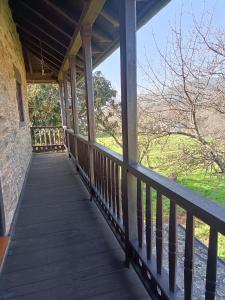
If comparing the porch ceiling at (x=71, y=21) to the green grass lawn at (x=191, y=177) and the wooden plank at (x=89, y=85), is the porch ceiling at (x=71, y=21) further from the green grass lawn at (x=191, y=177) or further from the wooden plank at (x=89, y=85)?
the green grass lawn at (x=191, y=177)

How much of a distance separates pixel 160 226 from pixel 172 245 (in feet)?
0.59

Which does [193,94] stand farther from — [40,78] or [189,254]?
[40,78]

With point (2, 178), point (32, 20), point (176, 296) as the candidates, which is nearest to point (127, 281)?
point (176, 296)

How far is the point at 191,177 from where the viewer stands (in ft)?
19.4

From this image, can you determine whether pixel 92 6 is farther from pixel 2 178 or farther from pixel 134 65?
pixel 2 178

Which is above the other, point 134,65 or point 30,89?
point 30,89

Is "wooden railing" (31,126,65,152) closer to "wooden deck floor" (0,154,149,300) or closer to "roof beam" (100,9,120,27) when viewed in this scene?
"wooden deck floor" (0,154,149,300)

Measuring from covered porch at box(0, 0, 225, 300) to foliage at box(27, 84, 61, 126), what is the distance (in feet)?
27.8

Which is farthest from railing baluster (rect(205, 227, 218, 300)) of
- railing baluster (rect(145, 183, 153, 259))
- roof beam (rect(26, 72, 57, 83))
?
roof beam (rect(26, 72, 57, 83))

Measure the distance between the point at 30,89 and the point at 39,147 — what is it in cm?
468

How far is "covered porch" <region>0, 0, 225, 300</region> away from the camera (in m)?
1.50

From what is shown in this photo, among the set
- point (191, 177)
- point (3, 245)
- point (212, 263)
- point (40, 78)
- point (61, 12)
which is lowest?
point (191, 177)

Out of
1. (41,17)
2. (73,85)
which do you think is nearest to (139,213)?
(73,85)

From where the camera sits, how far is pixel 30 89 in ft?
42.3
